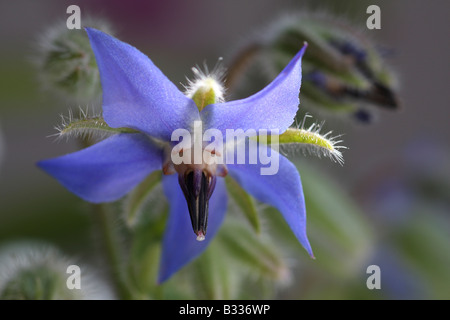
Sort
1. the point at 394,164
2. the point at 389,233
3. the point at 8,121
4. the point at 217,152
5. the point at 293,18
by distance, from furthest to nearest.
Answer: the point at 8,121, the point at 394,164, the point at 389,233, the point at 293,18, the point at 217,152

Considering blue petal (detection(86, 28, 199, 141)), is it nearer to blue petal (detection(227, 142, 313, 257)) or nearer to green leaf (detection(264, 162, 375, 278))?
blue petal (detection(227, 142, 313, 257))

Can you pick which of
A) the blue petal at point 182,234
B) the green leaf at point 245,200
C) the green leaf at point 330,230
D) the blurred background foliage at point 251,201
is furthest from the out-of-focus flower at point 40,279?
the green leaf at point 330,230

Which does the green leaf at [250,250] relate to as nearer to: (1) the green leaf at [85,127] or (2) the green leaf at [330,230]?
(2) the green leaf at [330,230]

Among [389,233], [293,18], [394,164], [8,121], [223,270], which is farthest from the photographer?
[8,121]

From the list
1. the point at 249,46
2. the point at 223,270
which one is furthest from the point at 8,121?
the point at 223,270
